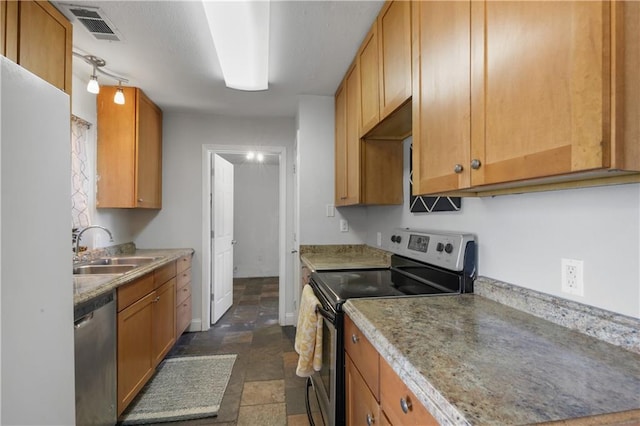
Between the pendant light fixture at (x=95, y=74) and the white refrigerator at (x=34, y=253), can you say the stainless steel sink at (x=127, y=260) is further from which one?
the white refrigerator at (x=34, y=253)

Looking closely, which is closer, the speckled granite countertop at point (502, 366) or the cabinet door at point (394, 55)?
the speckled granite countertop at point (502, 366)

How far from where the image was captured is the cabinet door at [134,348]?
1728mm

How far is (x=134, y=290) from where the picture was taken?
6.20 ft

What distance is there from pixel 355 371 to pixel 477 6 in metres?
1.30

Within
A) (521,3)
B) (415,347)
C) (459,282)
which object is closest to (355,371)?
(415,347)

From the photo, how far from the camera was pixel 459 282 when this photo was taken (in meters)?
1.30

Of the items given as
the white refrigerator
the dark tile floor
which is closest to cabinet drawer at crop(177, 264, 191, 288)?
the dark tile floor

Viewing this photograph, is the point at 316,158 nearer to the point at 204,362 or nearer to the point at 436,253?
the point at 436,253

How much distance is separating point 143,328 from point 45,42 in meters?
1.74

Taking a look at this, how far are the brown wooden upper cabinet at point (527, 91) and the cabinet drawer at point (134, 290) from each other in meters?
1.77

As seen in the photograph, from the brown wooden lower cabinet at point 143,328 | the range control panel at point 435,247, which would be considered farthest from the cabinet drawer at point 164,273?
the range control panel at point 435,247

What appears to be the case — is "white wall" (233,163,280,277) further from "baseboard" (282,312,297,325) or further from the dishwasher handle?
the dishwasher handle

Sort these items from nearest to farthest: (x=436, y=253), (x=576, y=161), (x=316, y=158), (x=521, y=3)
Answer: (x=576, y=161), (x=521, y=3), (x=436, y=253), (x=316, y=158)

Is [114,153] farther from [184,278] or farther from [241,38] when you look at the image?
[241,38]
